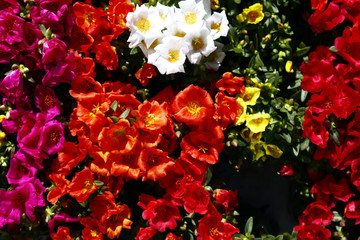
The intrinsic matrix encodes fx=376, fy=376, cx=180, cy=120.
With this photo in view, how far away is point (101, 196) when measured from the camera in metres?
1.86

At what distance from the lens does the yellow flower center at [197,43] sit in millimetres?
1880

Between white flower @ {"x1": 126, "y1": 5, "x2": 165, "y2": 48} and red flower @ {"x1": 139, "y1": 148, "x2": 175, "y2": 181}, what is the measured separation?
533mm

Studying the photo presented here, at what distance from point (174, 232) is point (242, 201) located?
2.34ft

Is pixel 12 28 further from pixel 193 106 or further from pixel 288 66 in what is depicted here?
pixel 288 66

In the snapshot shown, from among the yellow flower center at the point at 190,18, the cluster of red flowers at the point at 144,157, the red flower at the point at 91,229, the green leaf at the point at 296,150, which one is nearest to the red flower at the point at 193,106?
the cluster of red flowers at the point at 144,157

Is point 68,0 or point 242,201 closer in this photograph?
point 68,0

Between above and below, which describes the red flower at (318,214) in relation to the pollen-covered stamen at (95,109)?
below

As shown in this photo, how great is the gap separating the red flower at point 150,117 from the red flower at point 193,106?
7 cm

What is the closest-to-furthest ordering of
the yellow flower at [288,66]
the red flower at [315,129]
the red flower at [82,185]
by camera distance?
the red flower at [82,185]
the red flower at [315,129]
the yellow flower at [288,66]

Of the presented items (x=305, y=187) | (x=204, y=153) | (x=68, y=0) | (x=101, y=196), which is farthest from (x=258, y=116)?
(x=68, y=0)

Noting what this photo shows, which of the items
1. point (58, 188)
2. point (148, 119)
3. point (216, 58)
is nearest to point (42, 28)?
point (148, 119)

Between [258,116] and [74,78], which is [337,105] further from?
[74,78]

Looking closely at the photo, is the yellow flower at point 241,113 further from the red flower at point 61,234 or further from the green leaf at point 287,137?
the red flower at point 61,234

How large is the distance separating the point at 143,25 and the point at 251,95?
689mm
